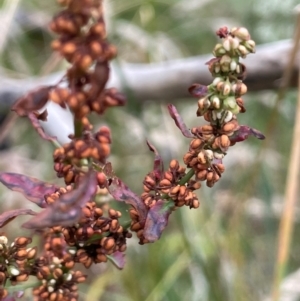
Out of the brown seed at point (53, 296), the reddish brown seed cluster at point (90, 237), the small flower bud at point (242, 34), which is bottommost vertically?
the brown seed at point (53, 296)

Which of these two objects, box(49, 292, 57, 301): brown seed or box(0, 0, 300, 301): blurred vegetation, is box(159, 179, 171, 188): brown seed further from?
box(0, 0, 300, 301): blurred vegetation

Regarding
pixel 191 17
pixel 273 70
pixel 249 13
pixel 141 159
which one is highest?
pixel 191 17

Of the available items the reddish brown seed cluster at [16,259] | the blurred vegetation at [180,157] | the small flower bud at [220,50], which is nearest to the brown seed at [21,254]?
the reddish brown seed cluster at [16,259]

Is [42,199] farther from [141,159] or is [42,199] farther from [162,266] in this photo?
[141,159]

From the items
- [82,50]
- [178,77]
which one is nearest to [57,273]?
[82,50]

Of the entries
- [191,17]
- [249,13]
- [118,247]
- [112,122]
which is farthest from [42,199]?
[191,17]

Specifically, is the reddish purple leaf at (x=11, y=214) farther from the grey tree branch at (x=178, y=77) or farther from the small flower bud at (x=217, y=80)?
the grey tree branch at (x=178, y=77)

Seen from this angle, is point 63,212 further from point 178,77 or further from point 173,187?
point 178,77
